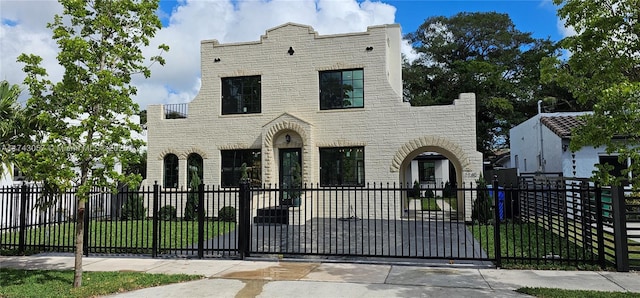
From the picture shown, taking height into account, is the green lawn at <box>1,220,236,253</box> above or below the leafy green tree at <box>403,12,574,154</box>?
below

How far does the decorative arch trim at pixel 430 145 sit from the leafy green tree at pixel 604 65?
9740 mm

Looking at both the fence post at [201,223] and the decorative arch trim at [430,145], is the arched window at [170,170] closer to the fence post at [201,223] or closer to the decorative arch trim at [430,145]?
the decorative arch trim at [430,145]

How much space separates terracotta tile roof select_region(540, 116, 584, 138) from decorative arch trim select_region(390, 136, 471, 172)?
394cm

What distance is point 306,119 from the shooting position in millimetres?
17375

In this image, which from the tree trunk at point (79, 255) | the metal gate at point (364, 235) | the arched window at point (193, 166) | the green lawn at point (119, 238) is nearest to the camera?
the tree trunk at point (79, 255)

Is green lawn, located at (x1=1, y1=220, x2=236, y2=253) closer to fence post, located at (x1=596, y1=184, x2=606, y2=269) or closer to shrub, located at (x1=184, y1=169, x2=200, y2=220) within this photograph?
shrub, located at (x1=184, y1=169, x2=200, y2=220)

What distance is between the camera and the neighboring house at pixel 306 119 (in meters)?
16.4

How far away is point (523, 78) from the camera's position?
3412cm

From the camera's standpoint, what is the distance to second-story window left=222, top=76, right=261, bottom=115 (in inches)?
712

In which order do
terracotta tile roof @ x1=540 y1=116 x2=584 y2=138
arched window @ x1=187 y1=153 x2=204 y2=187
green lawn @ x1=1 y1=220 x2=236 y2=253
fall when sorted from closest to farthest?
green lawn @ x1=1 y1=220 x2=236 y2=253, terracotta tile roof @ x1=540 y1=116 x2=584 y2=138, arched window @ x1=187 y1=153 x2=204 y2=187

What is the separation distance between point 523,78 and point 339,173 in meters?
23.9

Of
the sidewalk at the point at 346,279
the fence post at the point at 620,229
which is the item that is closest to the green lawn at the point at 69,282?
the sidewalk at the point at 346,279

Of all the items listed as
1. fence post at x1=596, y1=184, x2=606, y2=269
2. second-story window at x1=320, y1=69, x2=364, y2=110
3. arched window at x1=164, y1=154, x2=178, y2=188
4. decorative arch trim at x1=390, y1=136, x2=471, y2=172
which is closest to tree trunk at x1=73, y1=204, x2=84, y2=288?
fence post at x1=596, y1=184, x2=606, y2=269

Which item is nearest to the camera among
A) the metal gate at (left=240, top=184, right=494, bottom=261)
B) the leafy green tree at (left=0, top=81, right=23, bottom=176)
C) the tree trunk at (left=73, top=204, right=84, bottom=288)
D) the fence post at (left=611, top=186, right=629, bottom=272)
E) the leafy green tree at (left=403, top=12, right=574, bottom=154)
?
the tree trunk at (left=73, top=204, right=84, bottom=288)
